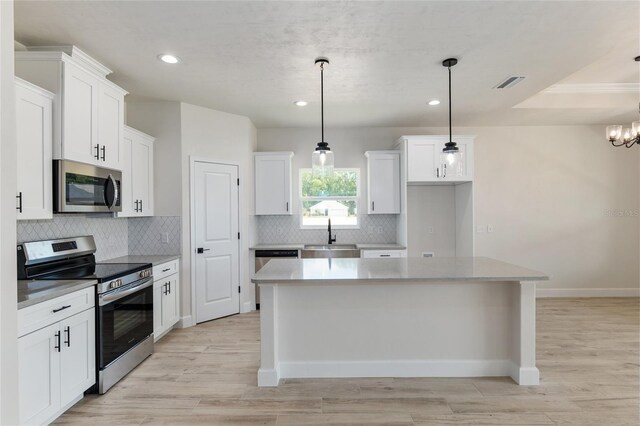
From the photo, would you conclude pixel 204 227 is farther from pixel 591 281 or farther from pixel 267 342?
pixel 591 281

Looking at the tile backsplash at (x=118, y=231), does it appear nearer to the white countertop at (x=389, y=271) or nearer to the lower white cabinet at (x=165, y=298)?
the lower white cabinet at (x=165, y=298)

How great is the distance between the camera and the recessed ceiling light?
293cm

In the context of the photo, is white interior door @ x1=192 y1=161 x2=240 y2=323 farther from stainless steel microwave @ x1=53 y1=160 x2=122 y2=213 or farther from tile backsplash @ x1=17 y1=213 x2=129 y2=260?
stainless steel microwave @ x1=53 y1=160 x2=122 y2=213

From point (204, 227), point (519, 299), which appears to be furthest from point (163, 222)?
point (519, 299)

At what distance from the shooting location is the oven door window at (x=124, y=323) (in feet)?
8.55

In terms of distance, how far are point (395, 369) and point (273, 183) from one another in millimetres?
3188

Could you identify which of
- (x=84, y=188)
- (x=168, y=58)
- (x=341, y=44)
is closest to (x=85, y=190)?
(x=84, y=188)

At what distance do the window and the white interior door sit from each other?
125 cm

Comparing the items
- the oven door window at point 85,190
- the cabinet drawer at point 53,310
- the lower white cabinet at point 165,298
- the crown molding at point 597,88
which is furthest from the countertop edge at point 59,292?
the crown molding at point 597,88

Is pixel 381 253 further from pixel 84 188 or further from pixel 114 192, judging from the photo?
pixel 84 188

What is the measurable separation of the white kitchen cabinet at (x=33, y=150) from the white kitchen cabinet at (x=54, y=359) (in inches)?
26.2

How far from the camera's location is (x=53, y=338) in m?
2.17

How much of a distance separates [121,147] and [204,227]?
1.40 meters

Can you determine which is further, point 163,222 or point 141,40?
point 163,222
